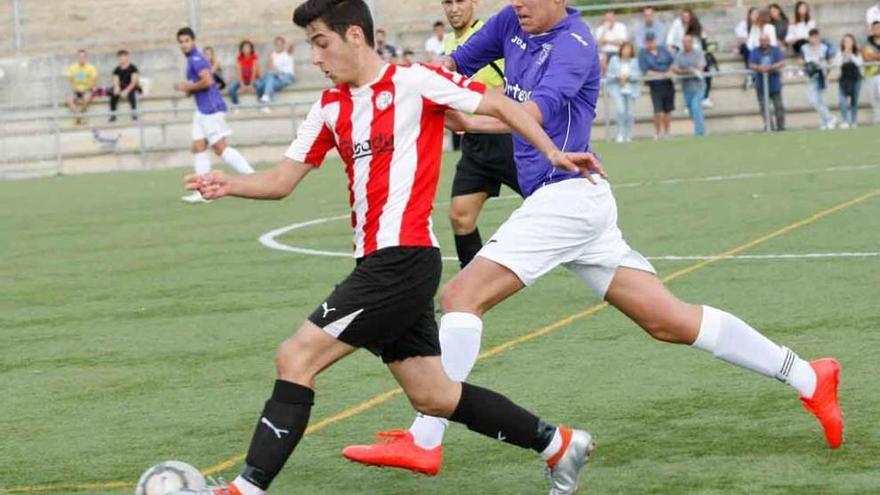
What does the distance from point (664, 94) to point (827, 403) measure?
81.3ft

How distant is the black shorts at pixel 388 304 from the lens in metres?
5.86

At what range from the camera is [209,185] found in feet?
19.8

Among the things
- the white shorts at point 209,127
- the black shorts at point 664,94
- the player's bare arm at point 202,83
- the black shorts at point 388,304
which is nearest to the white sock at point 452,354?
the black shorts at point 388,304

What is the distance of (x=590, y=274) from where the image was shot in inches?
272

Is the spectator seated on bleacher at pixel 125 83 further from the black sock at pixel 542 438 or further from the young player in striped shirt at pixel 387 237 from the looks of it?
the black sock at pixel 542 438

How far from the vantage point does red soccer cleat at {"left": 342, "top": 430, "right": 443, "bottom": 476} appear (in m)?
6.54

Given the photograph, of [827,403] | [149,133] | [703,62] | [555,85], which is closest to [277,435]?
[555,85]

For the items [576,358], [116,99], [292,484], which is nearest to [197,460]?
[292,484]

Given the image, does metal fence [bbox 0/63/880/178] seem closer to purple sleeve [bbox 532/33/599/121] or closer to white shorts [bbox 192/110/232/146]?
white shorts [bbox 192/110/232/146]

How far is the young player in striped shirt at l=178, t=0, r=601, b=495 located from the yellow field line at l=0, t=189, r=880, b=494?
3.63ft

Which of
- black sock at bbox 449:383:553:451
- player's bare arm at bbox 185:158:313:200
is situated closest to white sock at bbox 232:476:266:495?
black sock at bbox 449:383:553:451

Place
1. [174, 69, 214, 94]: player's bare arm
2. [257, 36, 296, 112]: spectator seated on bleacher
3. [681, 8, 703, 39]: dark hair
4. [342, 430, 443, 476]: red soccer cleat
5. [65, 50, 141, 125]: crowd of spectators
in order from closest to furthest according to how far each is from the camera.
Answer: [342, 430, 443, 476]: red soccer cleat → [174, 69, 214, 94]: player's bare arm → [681, 8, 703, 39]: dark hair → [257, 36, 296, 112]: spectator seated on bleacher → [65, 50, 141, 125]: crowd of spectators

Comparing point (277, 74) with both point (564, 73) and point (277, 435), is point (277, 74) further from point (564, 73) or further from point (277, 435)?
point (277, 435)

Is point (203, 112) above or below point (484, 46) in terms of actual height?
below
